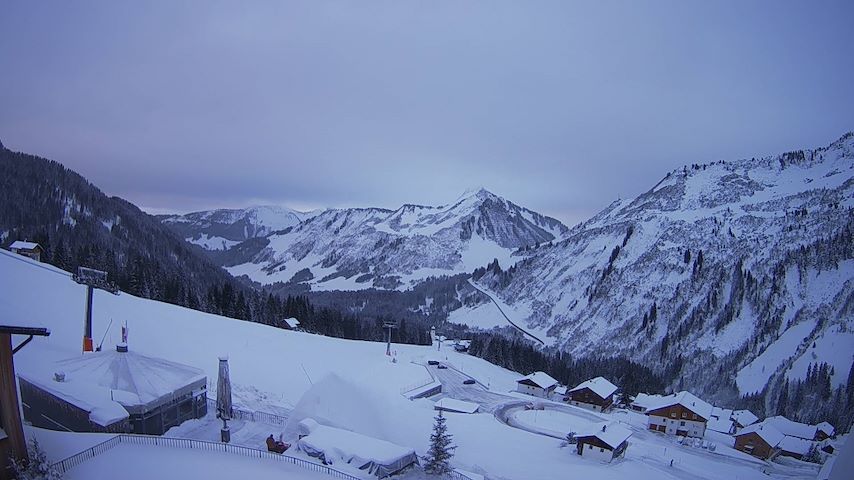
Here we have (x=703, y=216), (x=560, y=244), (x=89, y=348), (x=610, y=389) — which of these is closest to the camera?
(x=89, y=348)

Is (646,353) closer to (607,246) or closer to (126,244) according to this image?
(607,246)

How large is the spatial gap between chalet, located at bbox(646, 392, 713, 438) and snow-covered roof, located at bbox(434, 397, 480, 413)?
21.1m

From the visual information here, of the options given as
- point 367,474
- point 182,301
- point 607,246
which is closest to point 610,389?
point 367,474

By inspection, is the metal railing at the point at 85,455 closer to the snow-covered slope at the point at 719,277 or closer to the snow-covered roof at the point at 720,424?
the snow-covered roof at the point at 720,424

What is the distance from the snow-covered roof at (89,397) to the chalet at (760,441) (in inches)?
2040

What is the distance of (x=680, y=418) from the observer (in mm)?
45688

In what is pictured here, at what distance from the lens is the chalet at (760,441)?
4184 cm

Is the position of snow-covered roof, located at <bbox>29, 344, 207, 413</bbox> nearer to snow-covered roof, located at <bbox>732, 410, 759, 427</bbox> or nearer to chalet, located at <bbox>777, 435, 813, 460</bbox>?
chalet, located at <bbox>777, 435, 813, 460</bbox>

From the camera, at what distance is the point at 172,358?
1214 inches

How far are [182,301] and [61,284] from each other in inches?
826

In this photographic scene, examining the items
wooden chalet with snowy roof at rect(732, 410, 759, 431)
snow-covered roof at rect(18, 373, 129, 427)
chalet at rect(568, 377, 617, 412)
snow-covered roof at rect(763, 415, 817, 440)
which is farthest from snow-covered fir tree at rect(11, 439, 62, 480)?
wooden chalet with snowy roof at rect(732, 410, 759, 431)

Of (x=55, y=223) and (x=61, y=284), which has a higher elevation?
(x=55, y=223)

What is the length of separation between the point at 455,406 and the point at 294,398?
1415cm

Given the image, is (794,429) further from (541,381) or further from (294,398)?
(294,398)
